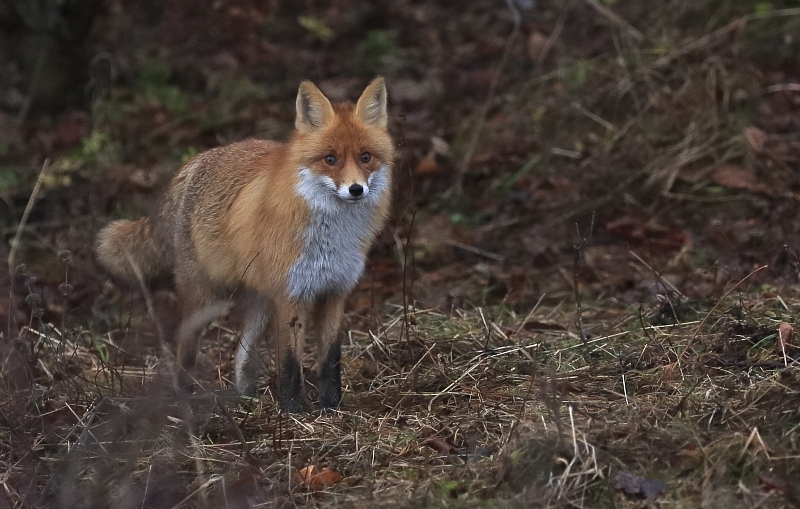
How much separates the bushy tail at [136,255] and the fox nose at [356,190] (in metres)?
1.73

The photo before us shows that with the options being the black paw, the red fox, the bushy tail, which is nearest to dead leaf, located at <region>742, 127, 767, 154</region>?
the red fox

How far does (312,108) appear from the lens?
534cm

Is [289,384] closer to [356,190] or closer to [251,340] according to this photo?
[251,340]

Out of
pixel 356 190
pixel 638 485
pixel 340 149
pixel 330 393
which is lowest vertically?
pixel 330 393

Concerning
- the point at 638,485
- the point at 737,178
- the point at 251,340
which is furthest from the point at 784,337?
the point at 737,178

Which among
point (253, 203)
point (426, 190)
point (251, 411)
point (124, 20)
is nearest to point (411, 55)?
point (426, 190)

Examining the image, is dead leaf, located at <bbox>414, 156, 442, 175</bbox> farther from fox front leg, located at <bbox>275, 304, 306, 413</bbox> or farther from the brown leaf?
the brown leaf

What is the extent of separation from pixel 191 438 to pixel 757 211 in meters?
5.10

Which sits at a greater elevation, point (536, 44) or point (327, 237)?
point (327, 237)

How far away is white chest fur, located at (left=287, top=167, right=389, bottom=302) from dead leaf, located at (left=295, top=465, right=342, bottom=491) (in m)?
1.15

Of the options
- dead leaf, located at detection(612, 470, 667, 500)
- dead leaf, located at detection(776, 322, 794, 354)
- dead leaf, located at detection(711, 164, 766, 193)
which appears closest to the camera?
dead leaf, located at detection(612, 470, 667, 500)

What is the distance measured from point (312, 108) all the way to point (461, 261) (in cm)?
300

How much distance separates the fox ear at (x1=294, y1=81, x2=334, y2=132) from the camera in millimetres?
5301

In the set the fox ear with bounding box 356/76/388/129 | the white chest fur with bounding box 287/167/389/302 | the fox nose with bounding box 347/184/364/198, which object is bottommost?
the white chest fur with bounding box 287/167/389/302
